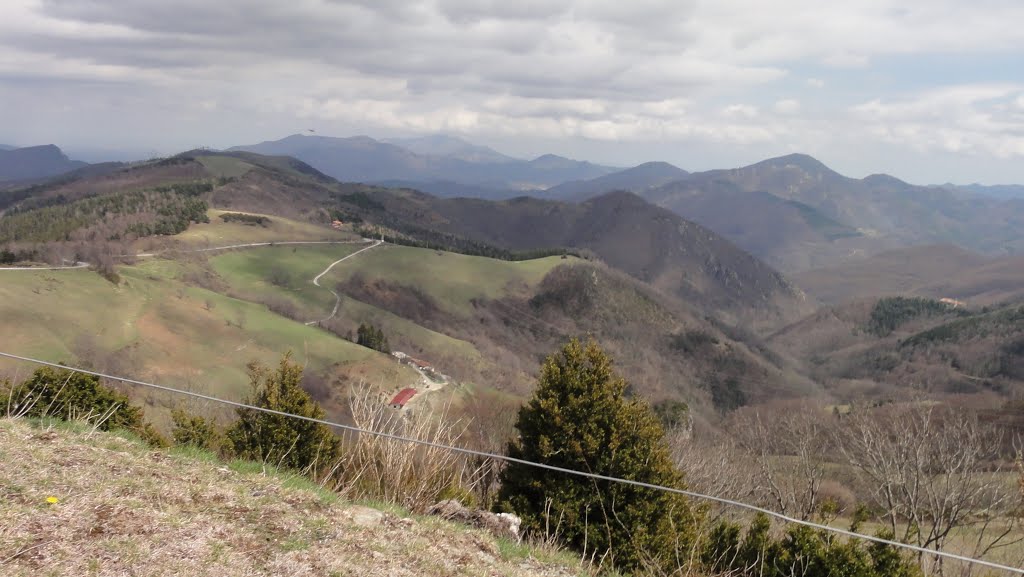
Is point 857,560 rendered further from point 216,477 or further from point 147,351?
point 147,351

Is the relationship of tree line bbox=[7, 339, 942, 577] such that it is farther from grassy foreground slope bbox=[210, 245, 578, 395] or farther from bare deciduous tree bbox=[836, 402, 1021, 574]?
grassy foreground slope bbox=[210, 245, 578, 395]

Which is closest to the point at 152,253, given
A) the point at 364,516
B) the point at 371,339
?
the point at 371,339

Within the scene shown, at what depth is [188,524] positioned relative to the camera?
241 inches

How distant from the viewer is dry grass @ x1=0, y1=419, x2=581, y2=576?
17.6 feet

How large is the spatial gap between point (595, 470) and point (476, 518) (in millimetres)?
2738

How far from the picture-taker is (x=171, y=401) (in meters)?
47.3

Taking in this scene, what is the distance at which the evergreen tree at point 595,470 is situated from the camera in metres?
9.66

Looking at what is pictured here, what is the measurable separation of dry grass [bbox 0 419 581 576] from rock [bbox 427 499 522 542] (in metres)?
0.48

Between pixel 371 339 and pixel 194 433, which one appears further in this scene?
pixel 371 339

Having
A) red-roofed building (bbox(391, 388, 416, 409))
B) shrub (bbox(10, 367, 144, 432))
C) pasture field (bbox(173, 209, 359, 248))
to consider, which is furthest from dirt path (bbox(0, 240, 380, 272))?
shrub (bbox(10, 367, 144, 432))

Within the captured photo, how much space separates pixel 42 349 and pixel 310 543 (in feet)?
215

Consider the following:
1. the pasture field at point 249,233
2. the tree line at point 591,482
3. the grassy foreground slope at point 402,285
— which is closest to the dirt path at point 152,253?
the pasture field at point 249,233

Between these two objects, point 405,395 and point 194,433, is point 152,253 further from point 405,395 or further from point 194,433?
point 194,433

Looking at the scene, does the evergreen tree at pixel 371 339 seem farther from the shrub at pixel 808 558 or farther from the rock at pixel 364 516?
the rock at pixel 364 516
